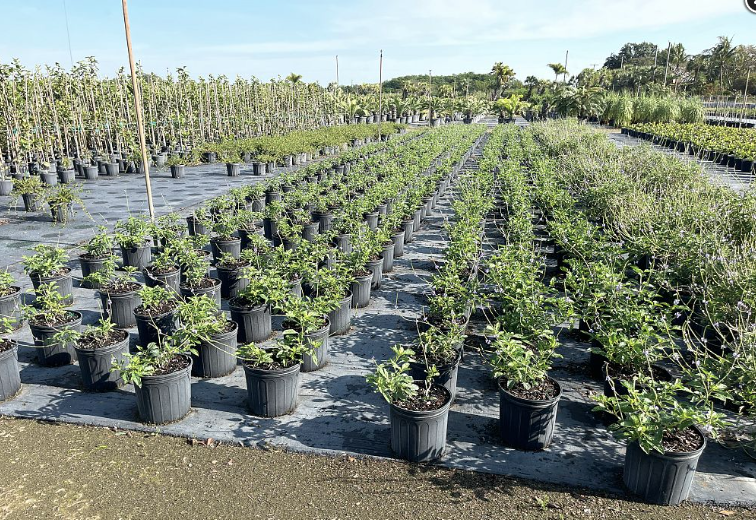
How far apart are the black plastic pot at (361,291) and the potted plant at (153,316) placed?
7.49 ft

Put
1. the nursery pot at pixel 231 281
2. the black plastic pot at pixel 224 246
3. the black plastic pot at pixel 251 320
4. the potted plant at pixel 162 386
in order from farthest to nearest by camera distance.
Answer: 1. the black plastic pot at pixel 224 246
2. the nursery pot at pixel 231 281
3. the black plastic pot at pixel 251 320
4. the potted plant at pixel 162 386

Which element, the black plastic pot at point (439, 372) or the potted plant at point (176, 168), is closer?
the black plastic pot at point (439, 372)

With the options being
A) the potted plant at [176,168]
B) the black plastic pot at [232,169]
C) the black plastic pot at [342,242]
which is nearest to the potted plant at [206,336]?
the black plastic pot at [342,242]

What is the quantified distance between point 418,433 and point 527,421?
0.86 metres

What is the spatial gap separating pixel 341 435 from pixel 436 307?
1670 millimetres

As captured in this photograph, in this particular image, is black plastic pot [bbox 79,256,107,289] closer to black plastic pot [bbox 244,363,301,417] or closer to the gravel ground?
the gravel ground

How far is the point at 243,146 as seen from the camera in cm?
1975

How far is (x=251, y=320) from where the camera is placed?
5496 mm

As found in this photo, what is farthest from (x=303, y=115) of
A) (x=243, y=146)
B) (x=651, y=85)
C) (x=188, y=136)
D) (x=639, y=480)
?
(x=651, y=85)

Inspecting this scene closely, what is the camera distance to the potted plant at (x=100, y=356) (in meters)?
4.49

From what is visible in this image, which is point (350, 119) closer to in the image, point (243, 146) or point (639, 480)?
point (243, 146)

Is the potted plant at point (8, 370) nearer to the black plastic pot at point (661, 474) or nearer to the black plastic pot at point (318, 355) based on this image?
the black plastic pot at point (318, 355)

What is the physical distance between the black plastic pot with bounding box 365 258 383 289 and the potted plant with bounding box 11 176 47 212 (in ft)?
28.0

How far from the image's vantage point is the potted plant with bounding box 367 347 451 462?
3.62 m
